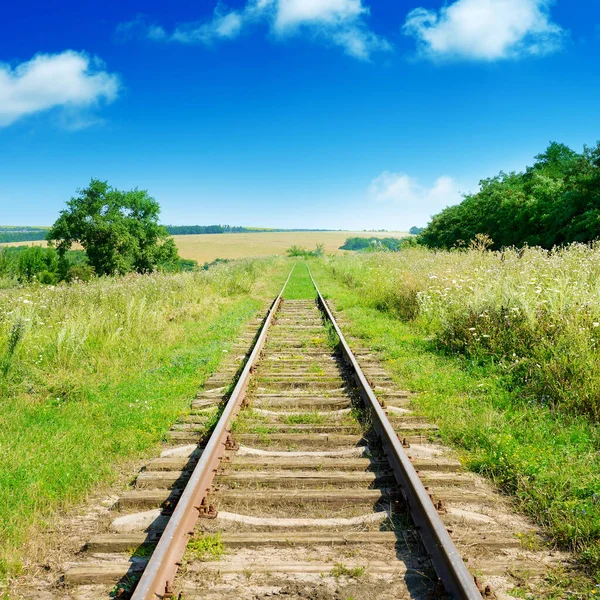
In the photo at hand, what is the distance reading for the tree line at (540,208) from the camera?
2041cm

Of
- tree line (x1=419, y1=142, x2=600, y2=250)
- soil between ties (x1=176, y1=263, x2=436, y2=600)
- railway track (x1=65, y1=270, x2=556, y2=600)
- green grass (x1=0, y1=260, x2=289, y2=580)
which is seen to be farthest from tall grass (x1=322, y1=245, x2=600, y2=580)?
tree line (x1=419, y1=142, x2=600, y2=250)

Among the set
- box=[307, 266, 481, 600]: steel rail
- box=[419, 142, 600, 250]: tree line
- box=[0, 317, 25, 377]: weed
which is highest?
box=[419, 142, 600, 250]: tree line

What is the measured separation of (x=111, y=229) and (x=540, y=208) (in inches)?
1799

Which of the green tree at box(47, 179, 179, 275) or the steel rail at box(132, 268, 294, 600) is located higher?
the green tree at box(47, 179, 179, 275)

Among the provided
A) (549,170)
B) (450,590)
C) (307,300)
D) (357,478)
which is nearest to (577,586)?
(450,590)

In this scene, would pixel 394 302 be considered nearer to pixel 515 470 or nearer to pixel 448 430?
pixel 448 430

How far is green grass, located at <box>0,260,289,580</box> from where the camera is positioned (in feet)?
11.8

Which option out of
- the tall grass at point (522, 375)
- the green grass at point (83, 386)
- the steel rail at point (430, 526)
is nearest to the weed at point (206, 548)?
the green grass at point (83, 386)

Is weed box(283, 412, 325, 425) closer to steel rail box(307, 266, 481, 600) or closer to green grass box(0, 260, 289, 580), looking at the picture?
steel rail box(307, 266, 481, 600)

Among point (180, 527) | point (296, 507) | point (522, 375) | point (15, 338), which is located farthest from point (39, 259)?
point (180, 527)

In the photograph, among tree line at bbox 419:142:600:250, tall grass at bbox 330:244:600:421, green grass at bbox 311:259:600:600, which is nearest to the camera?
green grass at bbox 311:259:600:600

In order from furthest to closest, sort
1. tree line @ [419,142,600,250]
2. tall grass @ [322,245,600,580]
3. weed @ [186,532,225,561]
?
tree line @ [419,142,600,250] → tall grass @ [322,245,600,580] → weed @ [186,532,225,561]

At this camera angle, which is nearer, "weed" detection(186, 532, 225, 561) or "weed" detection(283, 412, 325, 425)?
"weed" detection(186, 532, 225, 561)

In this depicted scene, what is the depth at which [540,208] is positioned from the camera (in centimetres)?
2491
